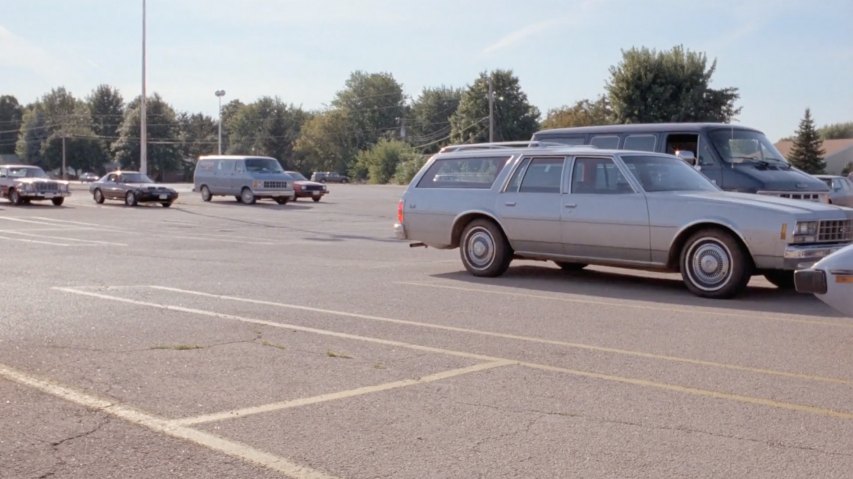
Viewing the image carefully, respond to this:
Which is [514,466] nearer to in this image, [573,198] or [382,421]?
[382,421]

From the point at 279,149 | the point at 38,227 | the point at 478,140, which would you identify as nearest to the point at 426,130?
the point at 279,149

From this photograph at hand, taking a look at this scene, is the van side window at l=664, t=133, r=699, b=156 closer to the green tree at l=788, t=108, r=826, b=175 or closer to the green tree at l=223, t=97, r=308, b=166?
the green tree at l=788, t=108, r=826, b=175

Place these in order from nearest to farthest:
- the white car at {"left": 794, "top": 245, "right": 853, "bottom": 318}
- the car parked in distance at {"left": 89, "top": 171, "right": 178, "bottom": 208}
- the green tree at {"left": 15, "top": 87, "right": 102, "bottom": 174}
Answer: the white car at {"left": 794, "top": 245, "right": 853, "bottom": 318}, the car parked in distance at {"left": 89, "top": 171, "right": 178, "bottom": 208}, the green tree at {"left": 15, "top": 87, "right": 102, "bottom": 174}

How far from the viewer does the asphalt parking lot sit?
4621 mm

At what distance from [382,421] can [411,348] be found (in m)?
1.99

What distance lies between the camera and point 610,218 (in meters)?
10.7

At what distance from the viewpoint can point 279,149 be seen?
13162 centimetres

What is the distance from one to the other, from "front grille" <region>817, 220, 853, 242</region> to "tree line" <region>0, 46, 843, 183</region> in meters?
44.4

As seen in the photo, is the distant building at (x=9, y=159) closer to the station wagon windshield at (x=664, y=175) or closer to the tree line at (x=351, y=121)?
the tree line at (x=351, y=121)

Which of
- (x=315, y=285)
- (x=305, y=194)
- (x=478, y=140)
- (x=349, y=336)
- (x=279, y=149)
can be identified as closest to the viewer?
(x=349, y=336)

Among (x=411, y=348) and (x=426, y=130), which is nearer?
(x=411, y=348)

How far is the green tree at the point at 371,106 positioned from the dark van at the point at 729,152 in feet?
388

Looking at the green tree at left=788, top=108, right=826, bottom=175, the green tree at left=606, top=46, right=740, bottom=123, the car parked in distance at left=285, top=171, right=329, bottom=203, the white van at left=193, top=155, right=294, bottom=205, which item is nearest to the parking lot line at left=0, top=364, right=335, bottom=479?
the white van at left=193, top=155, right=294, bottom=205

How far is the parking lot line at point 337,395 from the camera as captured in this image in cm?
527
